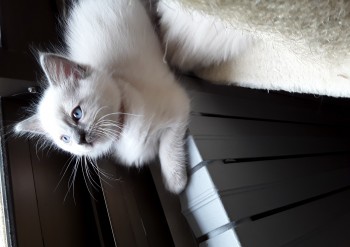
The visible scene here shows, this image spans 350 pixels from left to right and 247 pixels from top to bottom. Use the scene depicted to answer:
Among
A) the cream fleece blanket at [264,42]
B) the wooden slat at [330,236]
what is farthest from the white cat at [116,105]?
the wooden slat at [330,236]

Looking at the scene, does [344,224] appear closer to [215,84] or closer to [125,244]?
[215,84]

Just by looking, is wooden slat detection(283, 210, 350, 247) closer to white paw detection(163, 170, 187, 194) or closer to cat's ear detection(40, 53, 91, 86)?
white paw detection(163, 170, 187, 194)

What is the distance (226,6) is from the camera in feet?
1.47

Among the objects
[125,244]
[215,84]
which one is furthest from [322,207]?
[125,244]

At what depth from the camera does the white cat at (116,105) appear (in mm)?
791

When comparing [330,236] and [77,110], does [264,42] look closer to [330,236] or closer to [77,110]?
[77,110]

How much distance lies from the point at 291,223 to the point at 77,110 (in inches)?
24.4

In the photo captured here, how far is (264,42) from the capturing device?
2.40 feet

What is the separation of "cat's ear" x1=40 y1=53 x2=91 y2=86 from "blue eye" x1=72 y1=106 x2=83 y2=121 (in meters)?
0.08

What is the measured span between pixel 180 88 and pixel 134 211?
35 centimetres

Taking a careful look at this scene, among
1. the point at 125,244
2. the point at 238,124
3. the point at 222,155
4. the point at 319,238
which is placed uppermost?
the point at 238,124

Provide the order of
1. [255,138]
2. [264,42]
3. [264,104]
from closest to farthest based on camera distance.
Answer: [264,42] < [255,138] < [264,104]

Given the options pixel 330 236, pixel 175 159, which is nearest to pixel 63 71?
pixel 175 159

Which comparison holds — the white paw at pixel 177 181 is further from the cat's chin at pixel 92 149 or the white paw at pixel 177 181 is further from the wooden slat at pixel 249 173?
the cat's chin at pixel 92 149
